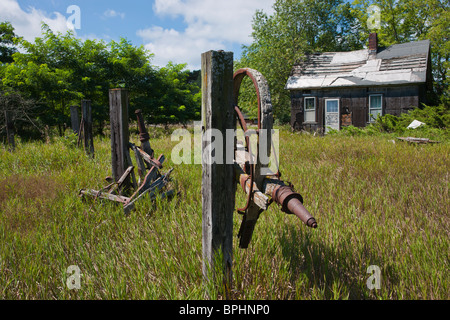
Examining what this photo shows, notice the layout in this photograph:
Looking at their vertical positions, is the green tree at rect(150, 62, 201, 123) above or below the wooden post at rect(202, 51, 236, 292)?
above

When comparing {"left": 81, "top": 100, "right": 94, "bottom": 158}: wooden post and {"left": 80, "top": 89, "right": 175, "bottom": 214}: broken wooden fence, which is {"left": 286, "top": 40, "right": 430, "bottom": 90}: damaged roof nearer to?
{"left": 81, "top": 100, "right": 94, "bottom": 158}: wooden post

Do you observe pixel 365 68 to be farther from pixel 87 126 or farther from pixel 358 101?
pixel 87 126

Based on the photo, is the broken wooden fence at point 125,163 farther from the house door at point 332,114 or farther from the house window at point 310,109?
the house window at point 310,109

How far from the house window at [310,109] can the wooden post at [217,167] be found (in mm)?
17525

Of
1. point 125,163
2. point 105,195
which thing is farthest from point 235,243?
point 125,163

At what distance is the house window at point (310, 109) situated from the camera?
1870 cm

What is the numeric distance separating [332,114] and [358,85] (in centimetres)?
216

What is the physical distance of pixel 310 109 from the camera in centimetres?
1883

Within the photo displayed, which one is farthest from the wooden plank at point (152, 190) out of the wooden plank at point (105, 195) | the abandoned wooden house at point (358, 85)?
the abandoned wooden house at point (358, 85)

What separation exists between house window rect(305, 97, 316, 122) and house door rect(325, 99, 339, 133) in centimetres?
76

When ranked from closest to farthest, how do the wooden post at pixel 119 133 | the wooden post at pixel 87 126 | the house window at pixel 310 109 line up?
the wooden post at pixel 119 133
the wooden post at pixel 87 126
the house window at pixel 310 109

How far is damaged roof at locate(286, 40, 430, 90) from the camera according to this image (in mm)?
16188

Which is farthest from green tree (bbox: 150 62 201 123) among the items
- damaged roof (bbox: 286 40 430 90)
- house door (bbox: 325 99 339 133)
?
house door (bbox: 325 99 339 133)
